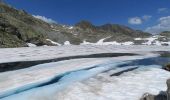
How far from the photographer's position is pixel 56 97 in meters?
10.8

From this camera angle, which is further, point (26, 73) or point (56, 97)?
point (26, 73)

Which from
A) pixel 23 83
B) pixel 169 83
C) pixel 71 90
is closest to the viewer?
pixel 169 83

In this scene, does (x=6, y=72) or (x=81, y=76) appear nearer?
(x=81, y=76)

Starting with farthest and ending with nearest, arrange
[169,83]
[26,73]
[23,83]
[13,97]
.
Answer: [26,73], [23,83], [13,97], [169,83]

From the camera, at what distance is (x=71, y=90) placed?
11562 mm

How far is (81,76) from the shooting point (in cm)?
1419

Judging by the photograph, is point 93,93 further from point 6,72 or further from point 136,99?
point 6,72

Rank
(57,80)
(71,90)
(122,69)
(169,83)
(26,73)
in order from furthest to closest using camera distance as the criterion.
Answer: (122,69) → (26,73) → (57,80) → (71,90) → (169,83)

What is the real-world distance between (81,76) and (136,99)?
3852mm

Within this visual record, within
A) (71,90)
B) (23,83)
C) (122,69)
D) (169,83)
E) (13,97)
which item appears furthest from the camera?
(122,69)

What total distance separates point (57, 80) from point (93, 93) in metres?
2.96

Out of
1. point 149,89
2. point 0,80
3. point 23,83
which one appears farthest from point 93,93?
point 0,80

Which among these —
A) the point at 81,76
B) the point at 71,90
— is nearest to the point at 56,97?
the point at 71,90

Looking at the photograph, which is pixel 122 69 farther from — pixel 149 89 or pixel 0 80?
pixel 0 80
